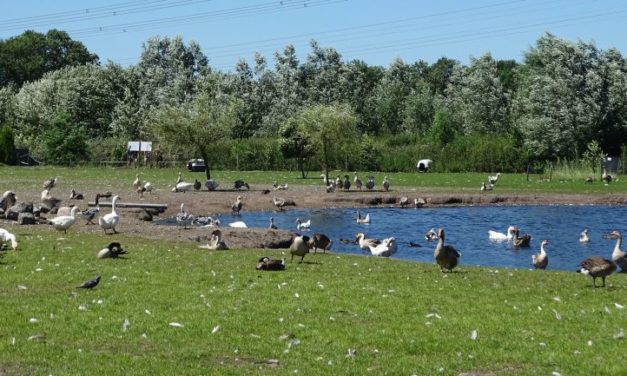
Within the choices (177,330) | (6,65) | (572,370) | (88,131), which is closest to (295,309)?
(177,330)

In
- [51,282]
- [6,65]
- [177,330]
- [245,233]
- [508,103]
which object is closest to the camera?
[177,330]

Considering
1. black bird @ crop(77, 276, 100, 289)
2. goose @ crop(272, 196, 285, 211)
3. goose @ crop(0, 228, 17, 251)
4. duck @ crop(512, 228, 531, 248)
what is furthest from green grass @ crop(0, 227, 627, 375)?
goose @ crop(272, 196, 285, 211)

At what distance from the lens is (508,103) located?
4254 inches

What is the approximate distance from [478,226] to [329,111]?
2411cm

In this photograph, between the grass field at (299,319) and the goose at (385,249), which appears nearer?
the grass field at (299,319)

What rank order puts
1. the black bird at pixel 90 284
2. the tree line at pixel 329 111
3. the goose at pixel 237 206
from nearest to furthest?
the black bird at pixel 90 284 → the goose at pixel 237 206 → the tree line at pixel 329 111

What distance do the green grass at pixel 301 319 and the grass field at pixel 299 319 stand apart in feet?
0.12

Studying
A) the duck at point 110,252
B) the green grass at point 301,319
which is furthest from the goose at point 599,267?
the duck at point 110,252

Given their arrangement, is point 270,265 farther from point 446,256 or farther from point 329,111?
point 329,111

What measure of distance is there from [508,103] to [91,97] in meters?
54.0

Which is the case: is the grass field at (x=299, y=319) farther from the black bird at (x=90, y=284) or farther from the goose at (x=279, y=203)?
the goose at (x=279, y=203)

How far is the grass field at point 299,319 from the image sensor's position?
44.0 ft

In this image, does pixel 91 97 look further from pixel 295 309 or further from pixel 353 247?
pixel 295 309

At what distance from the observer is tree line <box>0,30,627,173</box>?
263 feet
